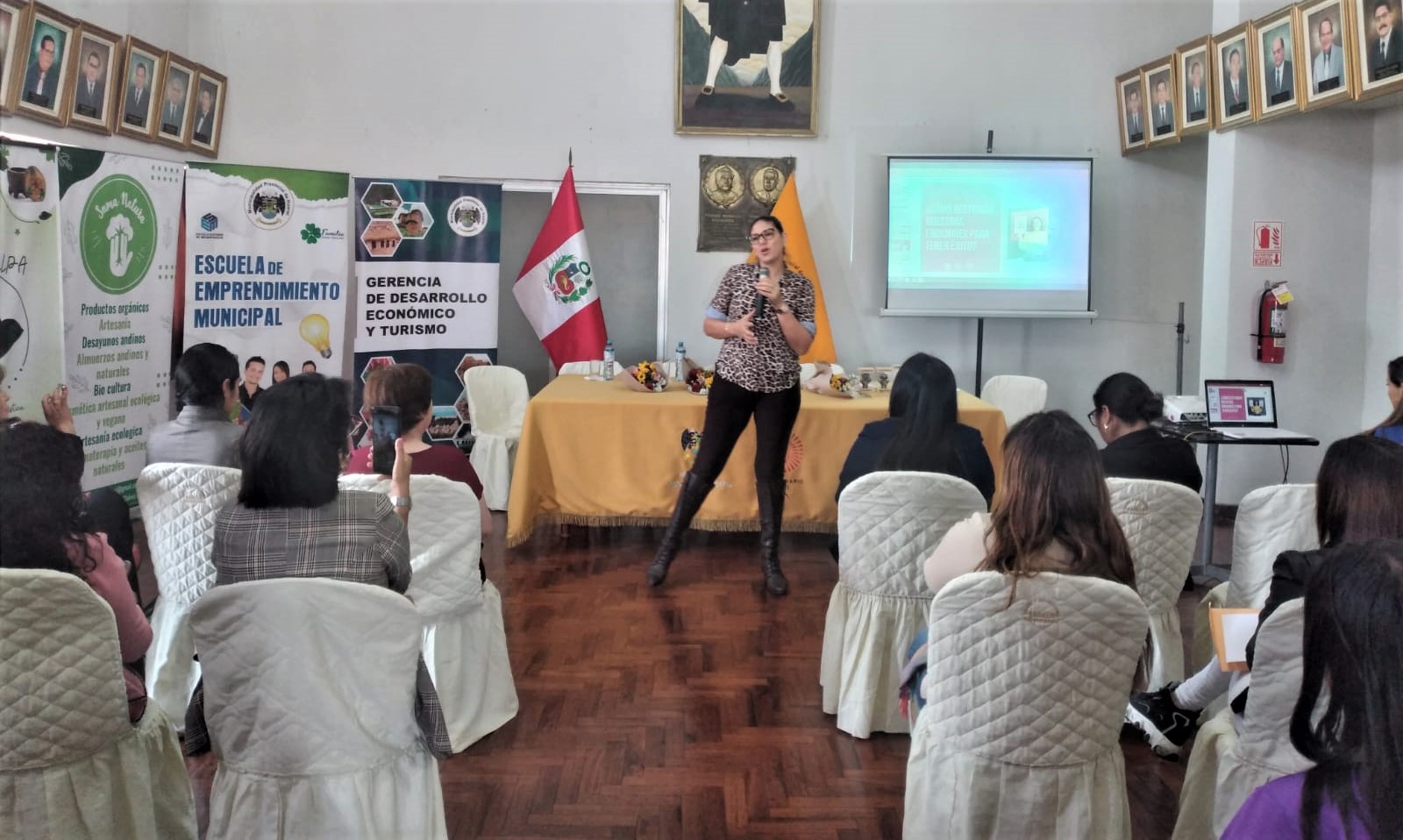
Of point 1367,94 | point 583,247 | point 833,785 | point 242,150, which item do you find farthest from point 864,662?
point 242,150

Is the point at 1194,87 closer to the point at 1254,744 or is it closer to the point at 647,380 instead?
the point at 647,380

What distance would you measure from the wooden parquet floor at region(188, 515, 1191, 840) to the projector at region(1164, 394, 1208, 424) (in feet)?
5.54

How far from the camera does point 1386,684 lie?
99cm

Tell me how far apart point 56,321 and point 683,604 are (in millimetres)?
2540

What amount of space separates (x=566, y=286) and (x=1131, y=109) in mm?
3522

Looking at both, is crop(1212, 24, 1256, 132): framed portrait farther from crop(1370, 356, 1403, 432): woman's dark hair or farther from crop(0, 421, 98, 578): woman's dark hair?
crop(0, 421, 98, 578): woman's dark hair

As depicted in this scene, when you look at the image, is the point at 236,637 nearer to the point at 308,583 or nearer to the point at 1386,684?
the point at 308,583

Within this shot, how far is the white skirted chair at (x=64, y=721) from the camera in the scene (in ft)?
5.87

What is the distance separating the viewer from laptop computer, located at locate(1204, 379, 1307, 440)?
15.8ft

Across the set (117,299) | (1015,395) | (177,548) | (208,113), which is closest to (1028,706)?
(177,548)

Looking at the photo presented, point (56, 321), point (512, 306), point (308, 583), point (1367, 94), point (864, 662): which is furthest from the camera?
point (512, 306)

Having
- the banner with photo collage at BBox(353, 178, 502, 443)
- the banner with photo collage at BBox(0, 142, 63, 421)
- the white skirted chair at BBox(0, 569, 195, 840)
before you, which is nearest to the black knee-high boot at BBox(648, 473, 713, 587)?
the banner with photo collage at BBox(353, 178, 502, 443)

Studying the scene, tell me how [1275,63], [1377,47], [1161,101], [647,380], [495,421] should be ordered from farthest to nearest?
[1161,101]
[495,421]
[647,380]
[1275,63]
[1377,47]

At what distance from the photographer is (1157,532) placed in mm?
2965
